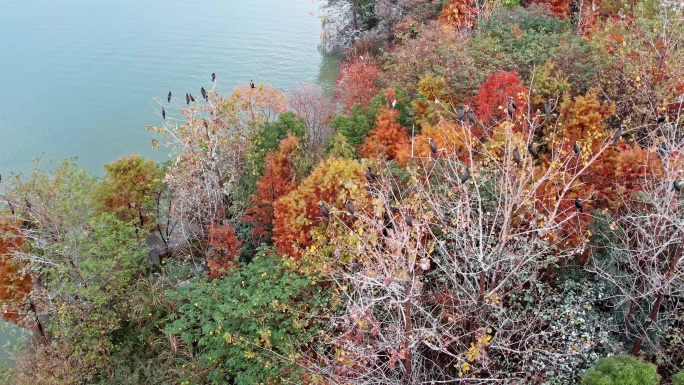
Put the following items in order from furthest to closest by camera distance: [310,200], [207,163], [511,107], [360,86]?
[360,86], [207,163], [310,200], [511,107]

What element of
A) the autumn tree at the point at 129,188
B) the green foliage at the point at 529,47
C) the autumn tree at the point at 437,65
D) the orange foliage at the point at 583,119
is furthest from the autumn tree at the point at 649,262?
the autumn tree at the point at 129,188

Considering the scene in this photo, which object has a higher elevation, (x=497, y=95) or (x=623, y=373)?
(x=497, y=95)

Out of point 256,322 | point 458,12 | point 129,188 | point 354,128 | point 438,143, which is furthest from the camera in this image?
point 458,12

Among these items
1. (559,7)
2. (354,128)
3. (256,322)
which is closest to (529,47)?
(354,128)

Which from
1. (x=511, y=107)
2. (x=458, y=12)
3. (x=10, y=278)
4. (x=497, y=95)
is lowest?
(x=10, y=278)

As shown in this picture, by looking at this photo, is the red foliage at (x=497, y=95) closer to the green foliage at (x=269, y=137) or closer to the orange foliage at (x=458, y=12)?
the green foliage at (x=269, y=137)

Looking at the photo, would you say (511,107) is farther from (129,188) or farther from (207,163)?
(129,188)

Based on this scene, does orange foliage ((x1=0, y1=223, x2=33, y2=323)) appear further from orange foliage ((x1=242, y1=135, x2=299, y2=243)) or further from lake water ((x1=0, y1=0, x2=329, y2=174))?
lake water ((x1=0, y1=0, x2=329, y2=174))

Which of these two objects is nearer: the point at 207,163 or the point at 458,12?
the point at 207,163
